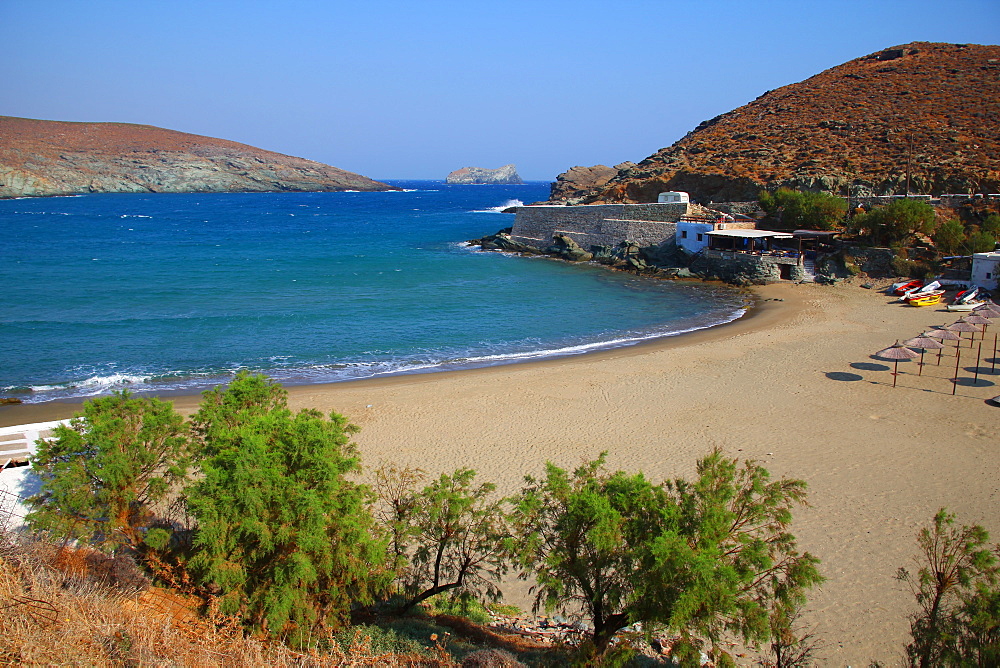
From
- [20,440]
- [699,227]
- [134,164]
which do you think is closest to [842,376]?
[20,440]

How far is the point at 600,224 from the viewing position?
47.8 meters

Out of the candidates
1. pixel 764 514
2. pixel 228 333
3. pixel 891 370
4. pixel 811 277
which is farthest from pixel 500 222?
pixel 764 514

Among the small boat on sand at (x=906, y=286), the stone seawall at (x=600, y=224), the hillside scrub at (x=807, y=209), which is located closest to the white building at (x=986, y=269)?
the small boat on sand at (x=906, y=286)

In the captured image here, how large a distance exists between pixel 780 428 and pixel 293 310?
22.7 m

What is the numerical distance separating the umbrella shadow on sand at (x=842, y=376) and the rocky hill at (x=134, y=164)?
150129 mm

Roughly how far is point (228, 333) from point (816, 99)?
62.8 metres

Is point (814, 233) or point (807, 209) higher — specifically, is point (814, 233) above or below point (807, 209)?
below

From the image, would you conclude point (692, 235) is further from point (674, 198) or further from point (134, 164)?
point (134, 164)

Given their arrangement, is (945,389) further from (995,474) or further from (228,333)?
(228,333)

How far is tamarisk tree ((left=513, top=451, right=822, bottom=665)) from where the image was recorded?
19.9ft

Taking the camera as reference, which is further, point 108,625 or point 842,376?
point 842,376

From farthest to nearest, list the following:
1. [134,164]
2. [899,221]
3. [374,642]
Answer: [134,164]
[899,221]
[374,642]

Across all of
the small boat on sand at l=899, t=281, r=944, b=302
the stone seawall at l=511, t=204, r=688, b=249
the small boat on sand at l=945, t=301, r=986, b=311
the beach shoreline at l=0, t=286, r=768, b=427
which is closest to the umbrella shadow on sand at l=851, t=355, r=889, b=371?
the beach shoreline at l=0, t=286, r=768, b=427

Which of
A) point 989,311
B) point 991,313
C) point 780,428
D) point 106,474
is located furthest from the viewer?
point 989,311
